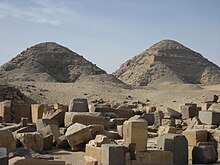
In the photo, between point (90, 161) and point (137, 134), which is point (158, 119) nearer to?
point (137, 134)

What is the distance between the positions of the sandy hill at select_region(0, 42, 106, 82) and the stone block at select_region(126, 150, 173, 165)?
41.9m

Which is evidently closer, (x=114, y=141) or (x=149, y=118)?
(x=114, y=141)

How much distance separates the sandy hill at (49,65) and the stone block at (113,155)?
139 feet

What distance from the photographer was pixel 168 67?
8475 cm

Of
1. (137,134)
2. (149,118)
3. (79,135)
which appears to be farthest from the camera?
(149,118)

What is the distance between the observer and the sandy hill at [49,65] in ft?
180

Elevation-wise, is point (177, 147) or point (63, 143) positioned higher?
point (177, 147)

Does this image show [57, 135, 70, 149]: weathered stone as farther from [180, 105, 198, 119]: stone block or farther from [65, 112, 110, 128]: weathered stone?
[180, 105, 198, 119]: stone block

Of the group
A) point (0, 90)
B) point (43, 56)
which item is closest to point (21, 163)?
point (0, 90)

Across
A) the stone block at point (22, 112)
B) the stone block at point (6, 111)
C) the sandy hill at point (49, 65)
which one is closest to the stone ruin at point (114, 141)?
the stone block at point (22, 112)

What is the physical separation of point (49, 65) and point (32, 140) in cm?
5204

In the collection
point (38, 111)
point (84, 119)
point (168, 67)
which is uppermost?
point (168, 67)

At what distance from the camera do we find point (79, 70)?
59.7 meters

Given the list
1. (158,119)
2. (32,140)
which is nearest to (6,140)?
(32,140)
